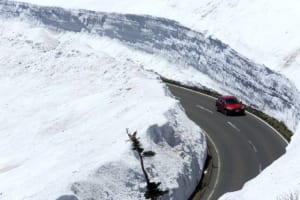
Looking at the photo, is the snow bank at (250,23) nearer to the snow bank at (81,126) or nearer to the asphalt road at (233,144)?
the asphalt road at (233,144)

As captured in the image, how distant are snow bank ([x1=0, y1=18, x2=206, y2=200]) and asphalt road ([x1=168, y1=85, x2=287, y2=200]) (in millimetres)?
1579

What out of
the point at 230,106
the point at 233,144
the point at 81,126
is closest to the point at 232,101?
the point at 230,106

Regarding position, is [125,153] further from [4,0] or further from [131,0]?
[4,0]

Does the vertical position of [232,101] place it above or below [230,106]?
above

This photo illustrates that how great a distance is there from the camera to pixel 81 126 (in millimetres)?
39531

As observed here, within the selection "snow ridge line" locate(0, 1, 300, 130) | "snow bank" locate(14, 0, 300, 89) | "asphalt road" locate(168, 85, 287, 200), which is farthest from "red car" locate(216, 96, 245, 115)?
"snow bank" locate(14, 0, 300, 89)

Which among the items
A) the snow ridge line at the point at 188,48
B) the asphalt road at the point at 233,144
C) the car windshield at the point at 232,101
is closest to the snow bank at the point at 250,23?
the snow ridge line at the point at 188,48

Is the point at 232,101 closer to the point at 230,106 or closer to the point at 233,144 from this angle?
the point at 230,106

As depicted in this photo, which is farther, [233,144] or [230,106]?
[230,106]

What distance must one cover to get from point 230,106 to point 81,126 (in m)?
12.4

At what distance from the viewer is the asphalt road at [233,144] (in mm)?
34438

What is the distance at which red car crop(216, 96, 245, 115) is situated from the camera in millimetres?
44625

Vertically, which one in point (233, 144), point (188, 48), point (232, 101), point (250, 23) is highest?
point (250, 23)

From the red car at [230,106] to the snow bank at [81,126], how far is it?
18.5ft
